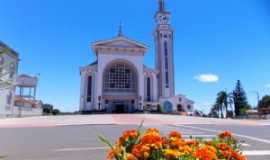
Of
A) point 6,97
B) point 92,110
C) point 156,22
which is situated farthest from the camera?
point 156,22

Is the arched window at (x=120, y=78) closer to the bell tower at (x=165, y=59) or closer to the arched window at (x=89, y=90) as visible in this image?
the arched window at (x=89, y=90)

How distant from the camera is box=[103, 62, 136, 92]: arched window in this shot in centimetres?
4928

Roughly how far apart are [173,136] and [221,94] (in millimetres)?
79308

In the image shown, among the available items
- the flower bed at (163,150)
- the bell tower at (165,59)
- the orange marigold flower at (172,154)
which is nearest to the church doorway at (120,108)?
the bell tower at (165,59)

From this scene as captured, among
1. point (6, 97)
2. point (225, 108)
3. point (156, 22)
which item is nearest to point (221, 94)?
point (225, 108)

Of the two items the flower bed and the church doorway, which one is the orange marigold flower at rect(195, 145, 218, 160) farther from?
the church doorway

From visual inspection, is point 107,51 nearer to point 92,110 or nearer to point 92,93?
point 92,93

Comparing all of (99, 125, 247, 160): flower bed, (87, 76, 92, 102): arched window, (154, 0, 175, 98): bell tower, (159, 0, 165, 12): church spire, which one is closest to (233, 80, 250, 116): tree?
(154, 0, 175, 98): bell tower

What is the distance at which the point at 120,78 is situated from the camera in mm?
49781

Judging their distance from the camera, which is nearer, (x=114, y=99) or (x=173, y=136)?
(x=173, y=136)

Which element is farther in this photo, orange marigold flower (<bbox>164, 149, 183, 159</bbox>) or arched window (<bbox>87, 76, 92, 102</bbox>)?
arched window (<bbox>87, 76, 92, 102</bbox>)

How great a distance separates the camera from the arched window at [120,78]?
49.3m

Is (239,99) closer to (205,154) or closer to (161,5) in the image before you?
(161,5)

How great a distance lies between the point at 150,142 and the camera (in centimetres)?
222
